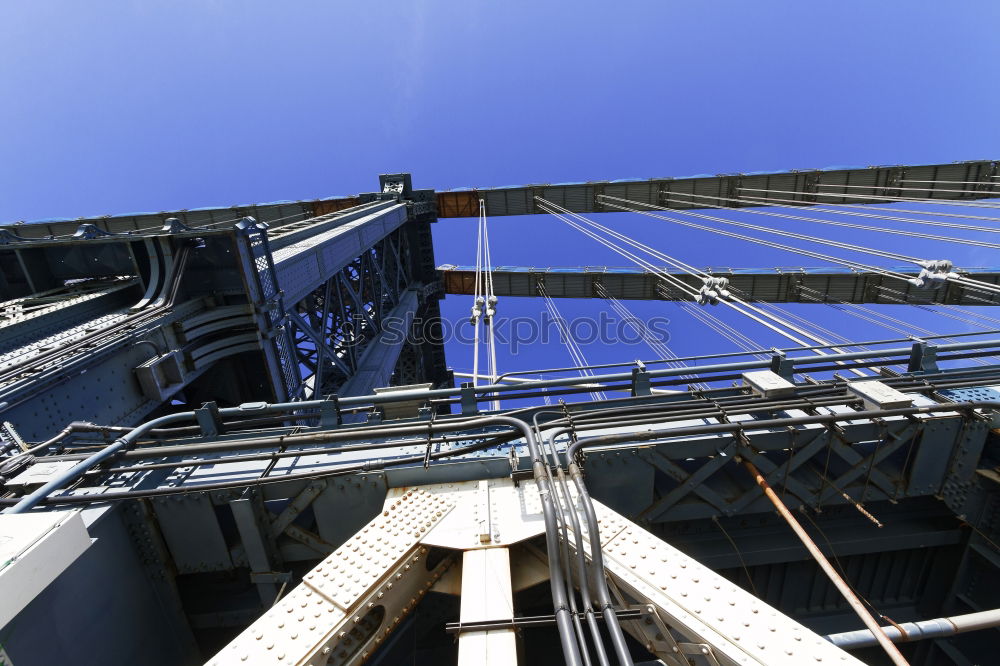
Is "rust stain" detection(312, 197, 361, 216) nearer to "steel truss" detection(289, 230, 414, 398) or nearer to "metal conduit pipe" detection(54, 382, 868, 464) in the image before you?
"steel truss" detection(289, 230, 414, 398)

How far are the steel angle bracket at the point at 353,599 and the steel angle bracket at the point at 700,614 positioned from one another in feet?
5.28

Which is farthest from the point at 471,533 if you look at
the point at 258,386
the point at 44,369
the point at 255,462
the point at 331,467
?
the point at 258,386

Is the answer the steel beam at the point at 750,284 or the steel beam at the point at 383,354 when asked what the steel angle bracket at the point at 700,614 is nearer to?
the steel beam at the point at 383,354

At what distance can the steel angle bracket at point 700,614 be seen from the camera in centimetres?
259

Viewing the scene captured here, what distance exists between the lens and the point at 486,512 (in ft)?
13.4

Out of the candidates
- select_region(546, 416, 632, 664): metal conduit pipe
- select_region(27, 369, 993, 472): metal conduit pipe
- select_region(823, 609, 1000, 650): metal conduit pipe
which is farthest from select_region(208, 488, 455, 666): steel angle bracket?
select_region(823, 609, 1000, 650): metal conduit pipe

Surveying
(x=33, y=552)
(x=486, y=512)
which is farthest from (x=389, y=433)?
(x=33, y=552)

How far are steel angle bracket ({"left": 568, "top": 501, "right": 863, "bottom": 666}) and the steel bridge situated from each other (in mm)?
20

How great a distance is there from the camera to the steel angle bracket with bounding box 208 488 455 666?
2.91 meters

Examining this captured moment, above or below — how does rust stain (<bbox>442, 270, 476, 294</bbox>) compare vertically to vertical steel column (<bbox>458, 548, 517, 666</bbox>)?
below

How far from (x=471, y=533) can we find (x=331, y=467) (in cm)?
205

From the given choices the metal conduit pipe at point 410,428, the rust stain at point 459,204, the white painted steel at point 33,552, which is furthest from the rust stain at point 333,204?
the white painted steel at point 33,552

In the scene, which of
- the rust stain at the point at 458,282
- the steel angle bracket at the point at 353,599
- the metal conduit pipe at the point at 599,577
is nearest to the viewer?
the metal conduit pipe at the point at 599,577

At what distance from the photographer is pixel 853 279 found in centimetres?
1666
